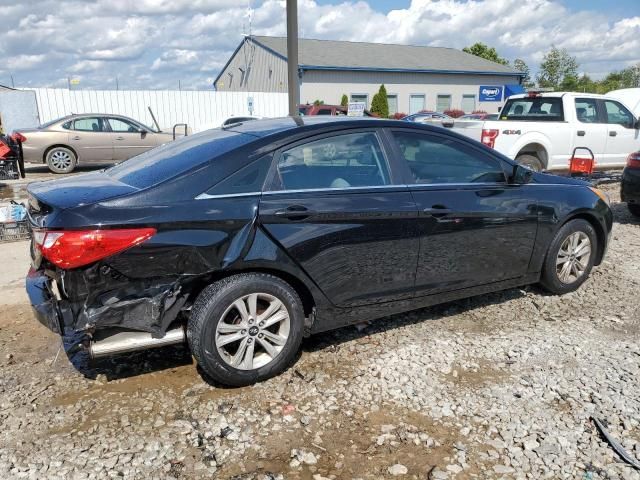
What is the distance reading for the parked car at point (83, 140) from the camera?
13570 mm

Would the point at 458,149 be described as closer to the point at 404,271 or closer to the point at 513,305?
the point at 404,271

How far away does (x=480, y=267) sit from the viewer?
4.07 m

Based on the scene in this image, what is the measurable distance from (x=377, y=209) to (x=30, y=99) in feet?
69.0

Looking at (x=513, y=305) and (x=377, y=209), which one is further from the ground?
(x=377, y=209)

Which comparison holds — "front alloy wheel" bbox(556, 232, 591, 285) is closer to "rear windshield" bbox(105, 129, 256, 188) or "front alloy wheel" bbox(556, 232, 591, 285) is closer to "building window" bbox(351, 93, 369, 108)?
"rear windshield" bbox(105, 129, 256, 188)

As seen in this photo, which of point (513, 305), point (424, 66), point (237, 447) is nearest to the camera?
point (237, 447)

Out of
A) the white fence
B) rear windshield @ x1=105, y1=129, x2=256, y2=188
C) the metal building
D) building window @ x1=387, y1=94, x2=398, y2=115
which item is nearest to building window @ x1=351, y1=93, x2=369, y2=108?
the metal building

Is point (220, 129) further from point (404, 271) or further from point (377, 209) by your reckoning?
point (404, 271)

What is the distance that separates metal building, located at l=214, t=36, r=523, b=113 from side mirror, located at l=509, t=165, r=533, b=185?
31.9m

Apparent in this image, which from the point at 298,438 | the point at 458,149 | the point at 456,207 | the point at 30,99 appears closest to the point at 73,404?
the point at 298,438

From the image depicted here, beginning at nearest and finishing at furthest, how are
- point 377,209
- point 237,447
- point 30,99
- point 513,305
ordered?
point 237,447 < point 377,209 < point 513,305 < point 30,99

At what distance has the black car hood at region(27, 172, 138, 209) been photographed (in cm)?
292

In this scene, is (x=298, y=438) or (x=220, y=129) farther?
(x=220, y=129)

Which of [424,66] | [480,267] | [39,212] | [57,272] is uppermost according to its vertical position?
[424,66]
